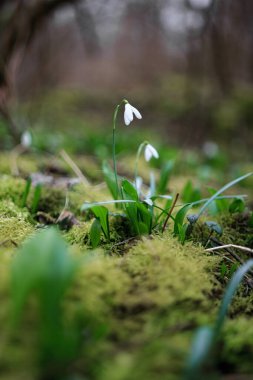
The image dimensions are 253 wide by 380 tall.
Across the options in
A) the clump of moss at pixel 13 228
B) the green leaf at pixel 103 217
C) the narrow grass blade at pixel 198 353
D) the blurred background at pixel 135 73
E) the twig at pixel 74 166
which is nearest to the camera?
the narrow grass blade at pixel 198 353

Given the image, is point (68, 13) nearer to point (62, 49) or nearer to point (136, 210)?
point (62, 49)

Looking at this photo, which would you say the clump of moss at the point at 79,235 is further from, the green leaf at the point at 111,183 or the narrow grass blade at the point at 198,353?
the narrow grass blade at the point at 198,353

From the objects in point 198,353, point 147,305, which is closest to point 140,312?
point 147,305

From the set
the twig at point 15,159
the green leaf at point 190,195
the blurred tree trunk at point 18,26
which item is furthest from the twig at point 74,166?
the blurred tree trunk at point 18,26

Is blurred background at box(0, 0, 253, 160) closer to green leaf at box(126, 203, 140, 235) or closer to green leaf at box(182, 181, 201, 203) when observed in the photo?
green leaf at box(182, 181, 201, 203)

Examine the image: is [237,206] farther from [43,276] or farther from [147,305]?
[43,276]
